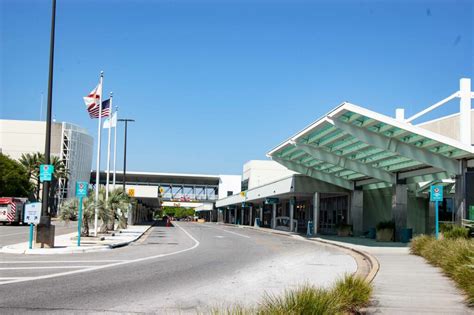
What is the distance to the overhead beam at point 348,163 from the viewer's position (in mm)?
34875

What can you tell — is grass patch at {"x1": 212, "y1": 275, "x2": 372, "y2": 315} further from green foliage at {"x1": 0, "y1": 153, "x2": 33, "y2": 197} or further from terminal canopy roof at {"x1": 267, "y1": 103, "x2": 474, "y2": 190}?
green foliage at {"x1": 0, "y1": 153, "x2": 33, "y2": 197}

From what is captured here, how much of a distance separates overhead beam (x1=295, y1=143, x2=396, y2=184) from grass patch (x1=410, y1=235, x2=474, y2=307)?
44.5 ft

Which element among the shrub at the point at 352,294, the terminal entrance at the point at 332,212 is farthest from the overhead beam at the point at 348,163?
the shrub at the point at 352,294

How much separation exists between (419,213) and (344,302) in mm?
40159

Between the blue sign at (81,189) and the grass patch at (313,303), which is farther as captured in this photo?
the blue sign at (81,189)

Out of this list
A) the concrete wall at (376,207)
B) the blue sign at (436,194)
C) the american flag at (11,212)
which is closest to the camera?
the blue sign at (436,194)

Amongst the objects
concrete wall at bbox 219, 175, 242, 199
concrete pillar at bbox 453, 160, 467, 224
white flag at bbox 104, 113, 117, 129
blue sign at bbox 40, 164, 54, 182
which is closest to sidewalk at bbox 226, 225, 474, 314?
concrete pillar at bbox 453, 160, 467, 224

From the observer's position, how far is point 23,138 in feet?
319

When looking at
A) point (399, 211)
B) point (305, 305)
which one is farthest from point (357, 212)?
point (305, 305)

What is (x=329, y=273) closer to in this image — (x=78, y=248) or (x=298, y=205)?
(x=78, y=248)

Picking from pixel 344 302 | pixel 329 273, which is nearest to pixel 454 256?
pixel 329 273

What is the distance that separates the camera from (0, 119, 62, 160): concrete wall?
96500 millimetres

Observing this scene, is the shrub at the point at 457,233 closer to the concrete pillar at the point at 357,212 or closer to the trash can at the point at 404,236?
the trash can at the point at 404,236

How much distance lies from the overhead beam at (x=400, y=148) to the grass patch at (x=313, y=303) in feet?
63.4
